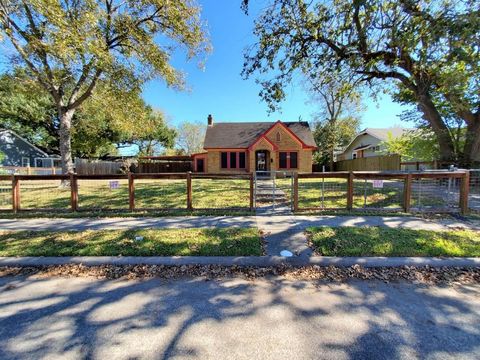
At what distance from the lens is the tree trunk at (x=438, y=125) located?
12406mm

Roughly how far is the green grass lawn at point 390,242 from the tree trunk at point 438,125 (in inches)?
357

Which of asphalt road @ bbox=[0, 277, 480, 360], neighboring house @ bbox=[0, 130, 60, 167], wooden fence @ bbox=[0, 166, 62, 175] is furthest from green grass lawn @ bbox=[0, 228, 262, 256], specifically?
neighboring house @ bbox=[0, 130, 60, 167]

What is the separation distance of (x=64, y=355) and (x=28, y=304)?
1.37 metres

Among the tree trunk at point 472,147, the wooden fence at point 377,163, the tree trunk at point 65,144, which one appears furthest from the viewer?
the wooden fence at point 377,163

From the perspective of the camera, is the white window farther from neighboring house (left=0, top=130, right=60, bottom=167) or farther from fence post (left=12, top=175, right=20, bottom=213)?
fence post (left=12, top=175, right=20, bottom=213)

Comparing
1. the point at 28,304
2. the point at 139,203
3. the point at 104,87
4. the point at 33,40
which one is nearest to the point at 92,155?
the point at 104,87

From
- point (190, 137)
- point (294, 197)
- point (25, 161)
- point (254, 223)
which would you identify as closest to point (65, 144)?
point (254, 223)

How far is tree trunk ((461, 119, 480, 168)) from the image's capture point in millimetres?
12211

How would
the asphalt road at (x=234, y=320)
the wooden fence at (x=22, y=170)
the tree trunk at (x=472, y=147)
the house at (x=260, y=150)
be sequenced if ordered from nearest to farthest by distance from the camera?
the asphalt road at (x=234, y=320), the tree trunk at (x=472, y=147), the wooden fence at (x=22, y=170), the house at (x=260, y=150)

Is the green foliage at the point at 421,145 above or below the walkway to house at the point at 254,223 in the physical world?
above

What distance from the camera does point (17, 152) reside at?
29516mm

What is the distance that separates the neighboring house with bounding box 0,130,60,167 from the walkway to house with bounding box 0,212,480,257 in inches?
1147

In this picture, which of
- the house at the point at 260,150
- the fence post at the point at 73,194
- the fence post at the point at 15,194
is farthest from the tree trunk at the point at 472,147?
the fence post at the point at 15,194

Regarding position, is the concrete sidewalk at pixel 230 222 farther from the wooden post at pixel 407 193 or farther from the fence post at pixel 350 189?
the fence post at pixel 350 189
